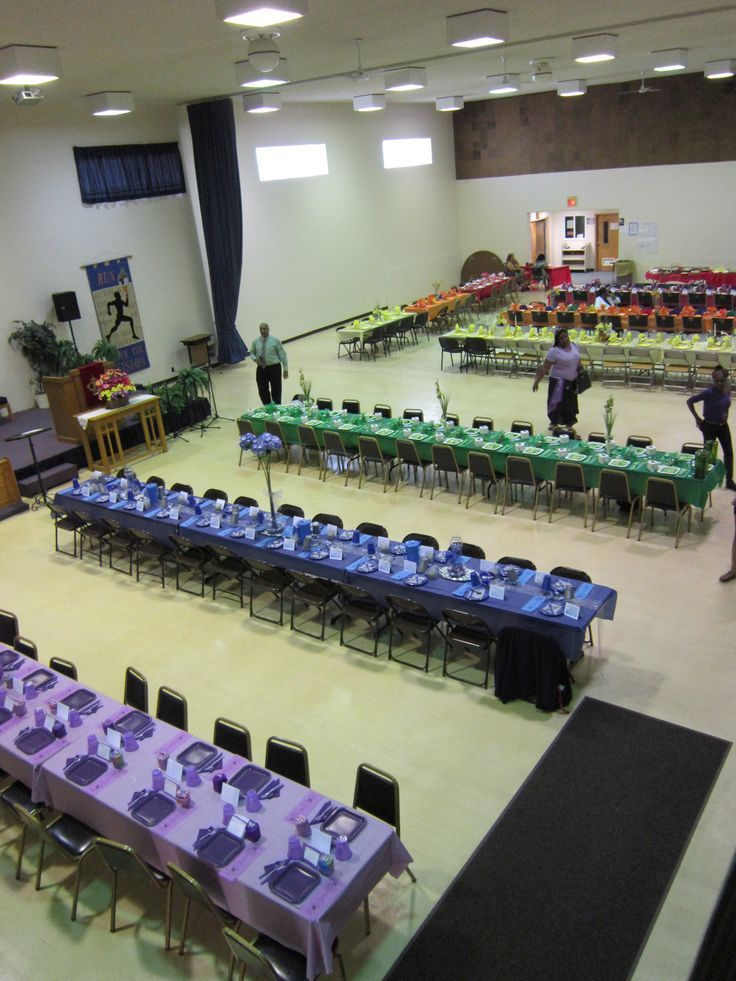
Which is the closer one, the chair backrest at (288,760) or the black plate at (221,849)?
the black plate at (221,849)

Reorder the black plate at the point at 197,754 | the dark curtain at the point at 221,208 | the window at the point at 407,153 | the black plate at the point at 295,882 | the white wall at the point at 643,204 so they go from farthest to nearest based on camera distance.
Result: the window at the point at 407,153 → the white wall at the point at 643,204 → the dark curtain at the point at 221,208 → the black plate at the point at 197,754 → the black plate at the point at 295,882

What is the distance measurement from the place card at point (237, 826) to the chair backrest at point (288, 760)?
731 mm

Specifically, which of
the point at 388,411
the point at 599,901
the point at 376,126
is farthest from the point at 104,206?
the point at 599,901

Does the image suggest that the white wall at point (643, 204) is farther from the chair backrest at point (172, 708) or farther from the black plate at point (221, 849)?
the black plate at point (221, 849)

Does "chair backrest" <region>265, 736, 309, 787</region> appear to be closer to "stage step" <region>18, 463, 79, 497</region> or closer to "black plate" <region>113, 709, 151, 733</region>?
"black plate" <region>113, 709, 151, 733</region>

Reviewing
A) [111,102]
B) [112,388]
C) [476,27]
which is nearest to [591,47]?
[476,27]

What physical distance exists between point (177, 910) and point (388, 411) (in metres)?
9.05

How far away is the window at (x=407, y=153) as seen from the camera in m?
25.3

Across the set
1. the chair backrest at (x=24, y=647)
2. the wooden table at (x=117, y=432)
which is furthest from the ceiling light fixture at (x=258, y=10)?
the wooden table at (x=117, y=432)

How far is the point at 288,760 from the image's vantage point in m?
6.06

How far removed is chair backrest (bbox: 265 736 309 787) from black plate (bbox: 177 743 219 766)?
42cm

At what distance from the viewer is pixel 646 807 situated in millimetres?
6309

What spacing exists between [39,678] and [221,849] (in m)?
Result: 2.90

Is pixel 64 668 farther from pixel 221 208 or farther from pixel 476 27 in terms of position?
pixel 221 208
